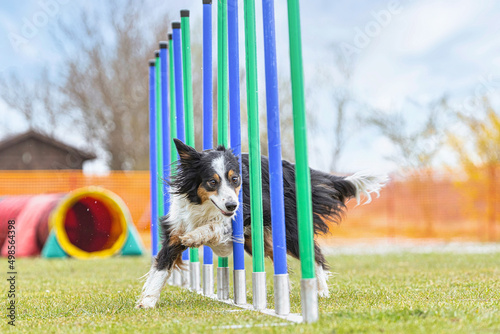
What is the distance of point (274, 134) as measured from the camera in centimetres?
342

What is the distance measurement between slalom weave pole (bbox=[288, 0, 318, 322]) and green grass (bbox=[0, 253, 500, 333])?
20 centimetres

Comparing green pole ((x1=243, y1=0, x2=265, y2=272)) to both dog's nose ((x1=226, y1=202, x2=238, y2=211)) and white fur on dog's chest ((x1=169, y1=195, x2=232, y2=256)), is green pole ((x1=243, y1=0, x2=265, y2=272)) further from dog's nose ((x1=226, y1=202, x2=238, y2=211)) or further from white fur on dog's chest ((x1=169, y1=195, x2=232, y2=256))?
white fur on dog's chest ((x1=169, y1=195, x2=232, y2=256))

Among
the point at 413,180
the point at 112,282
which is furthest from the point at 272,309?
the point at 413,180

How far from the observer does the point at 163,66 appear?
634 cm

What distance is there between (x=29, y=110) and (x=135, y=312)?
20056 mm

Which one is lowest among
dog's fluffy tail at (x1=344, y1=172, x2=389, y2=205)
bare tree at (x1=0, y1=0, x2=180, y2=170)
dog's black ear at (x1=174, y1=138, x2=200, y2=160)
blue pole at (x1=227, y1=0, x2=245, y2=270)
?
dog's fluffy tail at (x1=344, y1=172, x2=389, y2=205)

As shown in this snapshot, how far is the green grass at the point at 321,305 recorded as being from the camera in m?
2.90

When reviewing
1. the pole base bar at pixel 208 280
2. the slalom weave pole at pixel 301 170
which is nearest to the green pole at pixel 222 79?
the pole base bar at pixel 208 280

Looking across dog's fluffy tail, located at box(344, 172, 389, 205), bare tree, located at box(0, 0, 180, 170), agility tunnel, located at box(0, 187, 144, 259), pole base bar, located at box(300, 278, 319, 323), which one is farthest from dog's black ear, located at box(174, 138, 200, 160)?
bare tree, located at box(0, 0, 180, 170)

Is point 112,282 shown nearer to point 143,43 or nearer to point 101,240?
point 101,240

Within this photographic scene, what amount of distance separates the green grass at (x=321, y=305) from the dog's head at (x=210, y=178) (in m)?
0.71

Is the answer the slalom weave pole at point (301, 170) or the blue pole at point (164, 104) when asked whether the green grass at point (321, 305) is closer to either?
the slalom weave pole at point (301, 170)

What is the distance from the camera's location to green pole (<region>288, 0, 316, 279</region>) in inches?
117

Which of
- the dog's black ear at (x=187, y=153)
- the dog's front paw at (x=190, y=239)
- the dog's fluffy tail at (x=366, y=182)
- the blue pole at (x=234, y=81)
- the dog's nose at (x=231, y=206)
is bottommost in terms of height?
the dog's front paw at (x=190, y=239)
